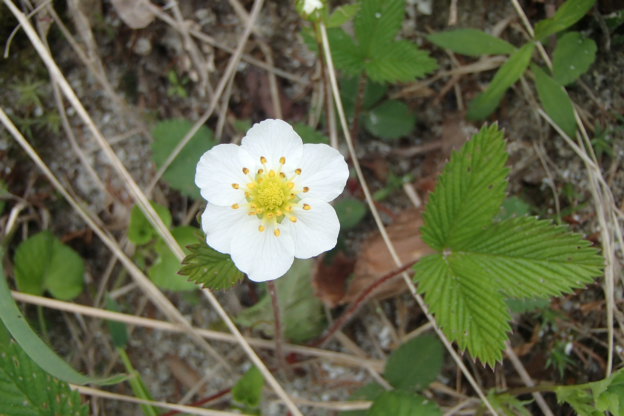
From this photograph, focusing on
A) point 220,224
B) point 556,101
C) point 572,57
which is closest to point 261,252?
point 220,224

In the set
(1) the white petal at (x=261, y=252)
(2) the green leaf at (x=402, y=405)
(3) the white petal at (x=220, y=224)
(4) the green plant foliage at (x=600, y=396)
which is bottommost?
(2) the green leaf at (x=402, y=405)

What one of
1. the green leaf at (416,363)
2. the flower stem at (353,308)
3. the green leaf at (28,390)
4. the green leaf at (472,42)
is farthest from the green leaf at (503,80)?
the green leaf at (28,390)

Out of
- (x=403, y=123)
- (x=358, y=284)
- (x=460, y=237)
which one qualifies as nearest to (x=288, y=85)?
(x=403, y=123)

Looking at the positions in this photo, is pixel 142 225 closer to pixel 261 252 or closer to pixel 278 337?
pixel 278 337

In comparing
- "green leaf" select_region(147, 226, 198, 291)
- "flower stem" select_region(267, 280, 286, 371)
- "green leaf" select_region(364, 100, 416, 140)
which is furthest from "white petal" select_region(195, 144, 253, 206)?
"green leaf" select_region(364, 100, 416, 140)

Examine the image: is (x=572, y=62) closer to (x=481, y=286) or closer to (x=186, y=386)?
(x=481, y=286)

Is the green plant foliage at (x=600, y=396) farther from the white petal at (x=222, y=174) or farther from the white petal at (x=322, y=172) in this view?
the white petal at (x=222, y=174)
